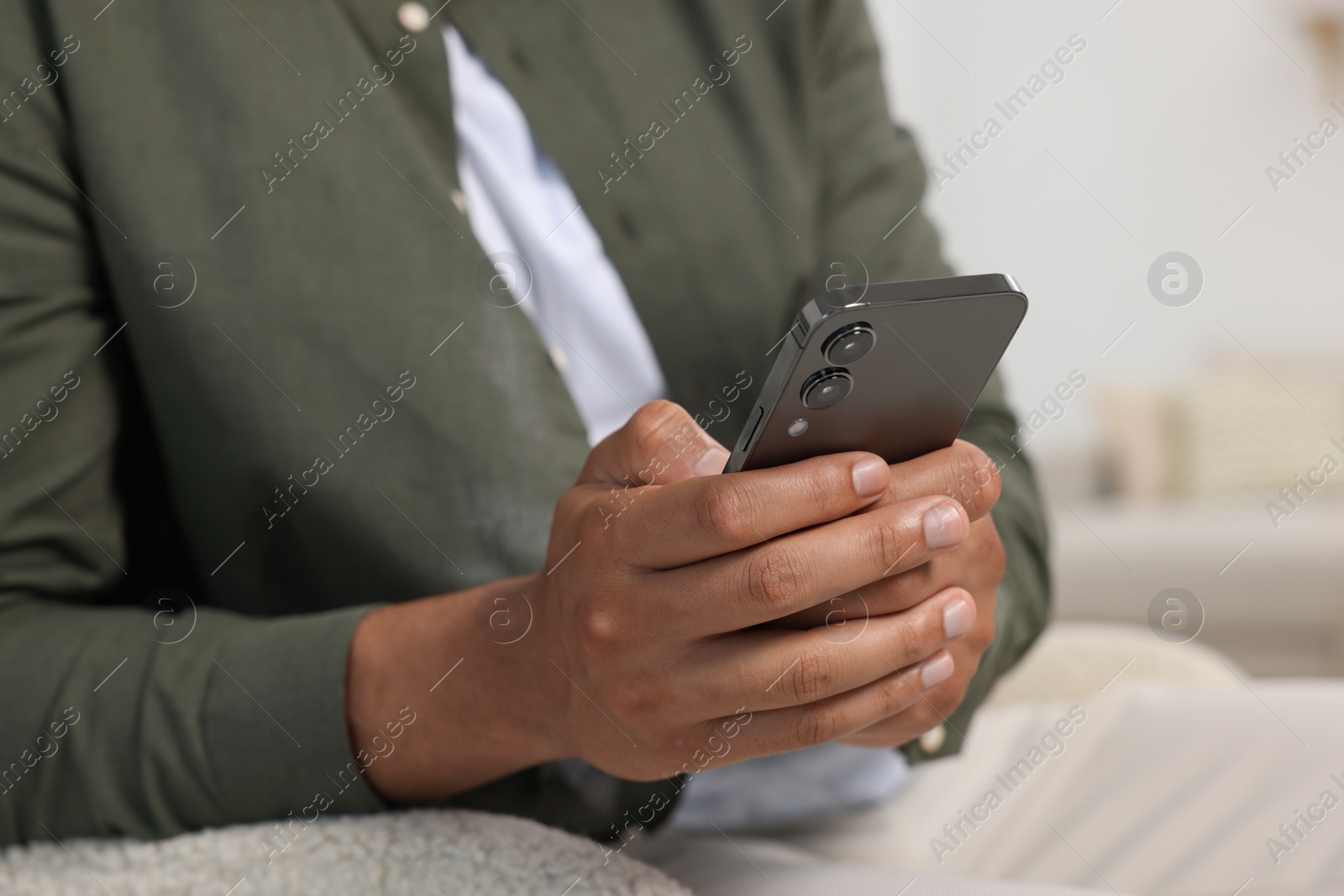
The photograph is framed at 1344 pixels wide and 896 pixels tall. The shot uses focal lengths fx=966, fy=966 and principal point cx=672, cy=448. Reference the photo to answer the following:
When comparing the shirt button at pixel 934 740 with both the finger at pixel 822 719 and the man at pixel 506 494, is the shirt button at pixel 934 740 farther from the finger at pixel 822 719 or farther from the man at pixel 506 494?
the finger at pixel 822 719

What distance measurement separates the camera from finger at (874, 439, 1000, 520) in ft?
1.27

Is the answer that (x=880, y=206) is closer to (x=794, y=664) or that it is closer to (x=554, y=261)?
(x=554, y=261)

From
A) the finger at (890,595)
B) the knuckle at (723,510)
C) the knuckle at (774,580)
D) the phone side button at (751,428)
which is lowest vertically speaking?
the finger at (890,595)

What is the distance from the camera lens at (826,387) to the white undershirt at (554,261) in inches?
11.1

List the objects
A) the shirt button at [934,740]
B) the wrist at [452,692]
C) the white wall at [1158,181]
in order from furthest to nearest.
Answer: the white wall at [1158,181] → the shirt button at [934,740] → the wrist at [452,692]

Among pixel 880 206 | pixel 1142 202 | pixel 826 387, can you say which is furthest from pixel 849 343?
pixel 1142 202

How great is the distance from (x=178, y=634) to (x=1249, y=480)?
244cm

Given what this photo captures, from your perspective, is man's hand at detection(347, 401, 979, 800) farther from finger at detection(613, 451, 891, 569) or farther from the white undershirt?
the white undershirt

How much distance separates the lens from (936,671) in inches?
16.0

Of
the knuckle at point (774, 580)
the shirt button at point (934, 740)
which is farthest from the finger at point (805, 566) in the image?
the shirt button at point (934, 740)

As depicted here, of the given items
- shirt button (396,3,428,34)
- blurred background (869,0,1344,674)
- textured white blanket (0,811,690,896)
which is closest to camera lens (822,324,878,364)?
textured white blanket (0,811,690,896)

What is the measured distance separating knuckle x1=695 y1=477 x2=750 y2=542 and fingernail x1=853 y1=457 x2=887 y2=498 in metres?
0.05

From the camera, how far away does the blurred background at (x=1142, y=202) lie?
254cm

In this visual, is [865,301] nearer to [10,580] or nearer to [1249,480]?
[10,580]
